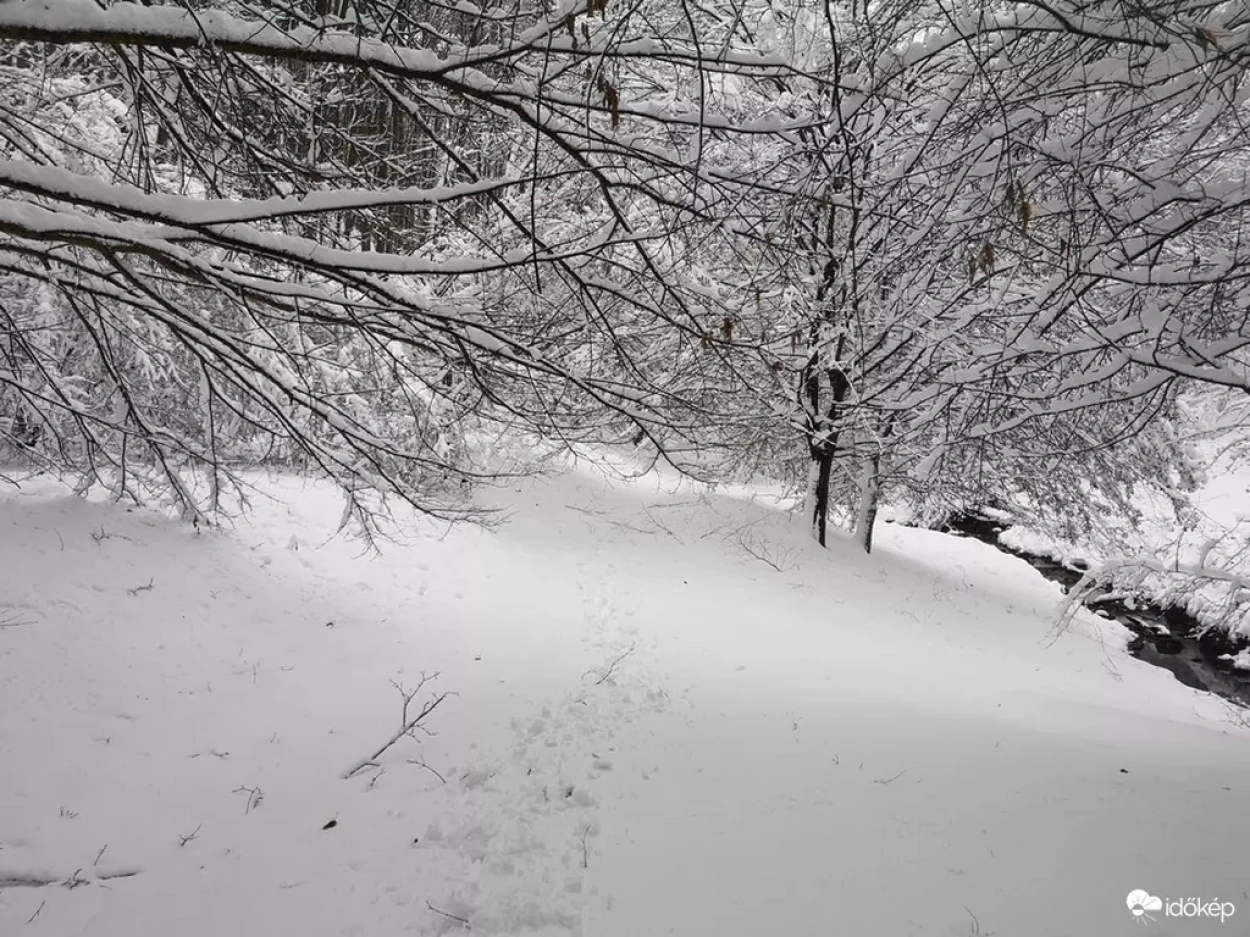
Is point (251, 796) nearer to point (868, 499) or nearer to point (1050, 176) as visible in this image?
point (1050, 176)

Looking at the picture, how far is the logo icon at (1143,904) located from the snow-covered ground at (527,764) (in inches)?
2.5

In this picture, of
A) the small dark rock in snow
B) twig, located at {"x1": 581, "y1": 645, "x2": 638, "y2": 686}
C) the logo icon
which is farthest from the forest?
the small dark rock in snow

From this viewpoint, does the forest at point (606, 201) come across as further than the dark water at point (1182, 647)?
No

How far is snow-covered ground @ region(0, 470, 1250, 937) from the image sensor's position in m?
3.04

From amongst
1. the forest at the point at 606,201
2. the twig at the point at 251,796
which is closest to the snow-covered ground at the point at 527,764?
the twig at the point at 251,796

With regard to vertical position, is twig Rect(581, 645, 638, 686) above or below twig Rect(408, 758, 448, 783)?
below

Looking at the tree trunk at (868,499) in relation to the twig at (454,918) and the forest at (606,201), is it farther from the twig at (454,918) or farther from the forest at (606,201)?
the twig at (454,918)

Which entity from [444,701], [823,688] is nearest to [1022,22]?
[823,688]

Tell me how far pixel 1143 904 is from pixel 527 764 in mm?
3319

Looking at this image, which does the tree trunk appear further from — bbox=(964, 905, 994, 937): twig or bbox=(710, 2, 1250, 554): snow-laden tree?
bbox=(964, 905, 994, 937): twig

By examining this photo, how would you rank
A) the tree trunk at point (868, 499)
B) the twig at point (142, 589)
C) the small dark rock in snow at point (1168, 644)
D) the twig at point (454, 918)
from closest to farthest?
1. the twig at point (454, 918)
2. the twig at point (142, 589)
3. the tree trunk at point (868, 499)
4. the small dark rock in snow at point (1168, 644)

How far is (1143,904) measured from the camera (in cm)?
296

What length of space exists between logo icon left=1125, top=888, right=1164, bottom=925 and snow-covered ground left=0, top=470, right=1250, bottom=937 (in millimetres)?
64

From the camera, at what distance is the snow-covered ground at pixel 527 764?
9.96 ft
